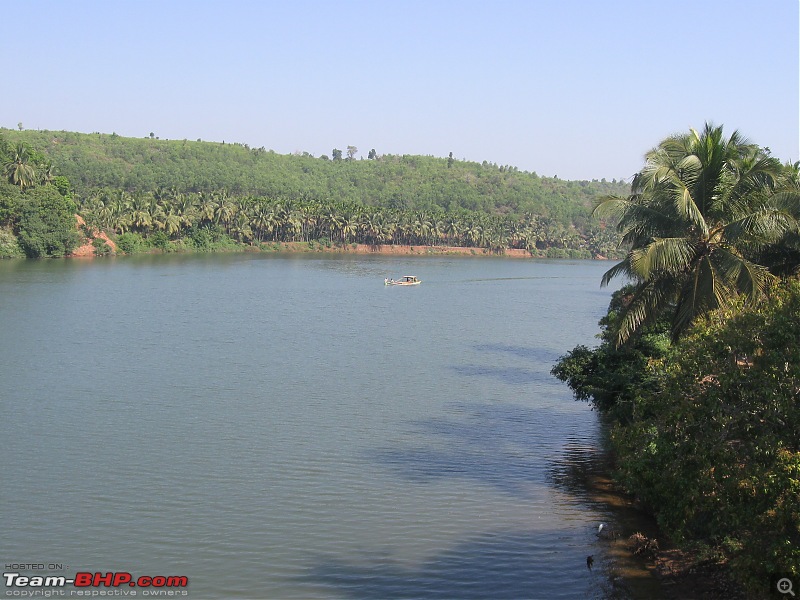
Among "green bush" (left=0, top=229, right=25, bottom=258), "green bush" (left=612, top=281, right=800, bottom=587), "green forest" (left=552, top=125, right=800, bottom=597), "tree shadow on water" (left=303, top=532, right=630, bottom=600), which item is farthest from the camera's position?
"green bush" (left=0, top=229, right=25, bottom=258)

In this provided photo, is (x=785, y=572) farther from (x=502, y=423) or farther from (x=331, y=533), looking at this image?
(x=502, y=423)

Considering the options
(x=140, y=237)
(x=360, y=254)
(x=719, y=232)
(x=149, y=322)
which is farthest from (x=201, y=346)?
(x=360, y=254)

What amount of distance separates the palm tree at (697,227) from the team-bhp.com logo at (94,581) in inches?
485

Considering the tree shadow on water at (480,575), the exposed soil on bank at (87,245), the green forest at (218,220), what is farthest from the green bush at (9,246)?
the tree shadow on water at (480,575)

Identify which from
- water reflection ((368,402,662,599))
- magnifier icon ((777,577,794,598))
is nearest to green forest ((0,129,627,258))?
water reflection ((368,402,662,599))

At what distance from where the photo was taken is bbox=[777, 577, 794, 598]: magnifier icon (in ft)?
43.2

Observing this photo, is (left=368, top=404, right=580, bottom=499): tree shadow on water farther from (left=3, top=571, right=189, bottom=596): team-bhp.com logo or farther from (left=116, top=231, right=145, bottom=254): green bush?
(left=116, top=231, right=145, bottom=254): green bush

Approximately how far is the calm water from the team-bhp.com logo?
0.40 meters

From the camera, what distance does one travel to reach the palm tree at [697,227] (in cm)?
2031

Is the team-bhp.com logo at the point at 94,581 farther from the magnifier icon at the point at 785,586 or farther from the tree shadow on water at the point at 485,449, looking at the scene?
the magnifier icon at the point at 785,586

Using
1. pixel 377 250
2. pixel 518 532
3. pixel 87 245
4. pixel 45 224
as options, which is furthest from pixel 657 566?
pixel 377 250

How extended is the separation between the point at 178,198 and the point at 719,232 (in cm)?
13163

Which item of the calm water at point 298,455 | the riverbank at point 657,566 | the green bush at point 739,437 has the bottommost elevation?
the calm water at point 298,455

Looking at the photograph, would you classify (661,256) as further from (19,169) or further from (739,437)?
(19,169)
